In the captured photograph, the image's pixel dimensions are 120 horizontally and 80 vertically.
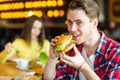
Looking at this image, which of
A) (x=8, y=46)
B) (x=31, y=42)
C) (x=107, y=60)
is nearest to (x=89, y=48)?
(x=107, y=60)

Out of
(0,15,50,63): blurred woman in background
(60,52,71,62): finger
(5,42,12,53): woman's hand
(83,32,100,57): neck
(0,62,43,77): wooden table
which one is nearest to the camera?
(60,52,71,62): finger

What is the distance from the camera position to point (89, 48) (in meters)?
1.97

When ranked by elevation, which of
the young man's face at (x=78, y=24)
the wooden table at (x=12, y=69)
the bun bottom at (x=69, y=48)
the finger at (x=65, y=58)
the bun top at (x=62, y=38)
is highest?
the young man's face at (x=78, y=24)

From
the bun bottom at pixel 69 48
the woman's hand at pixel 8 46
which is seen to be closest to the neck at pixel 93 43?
the bun bottom at pixel 69 48

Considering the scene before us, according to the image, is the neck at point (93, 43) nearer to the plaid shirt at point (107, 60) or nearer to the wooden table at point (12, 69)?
the plaid shirt at point (107, 60)

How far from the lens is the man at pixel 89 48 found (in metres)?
1.78

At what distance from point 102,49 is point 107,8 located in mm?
5794

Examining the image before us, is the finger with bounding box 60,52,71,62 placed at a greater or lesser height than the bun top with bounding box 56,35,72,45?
lesser

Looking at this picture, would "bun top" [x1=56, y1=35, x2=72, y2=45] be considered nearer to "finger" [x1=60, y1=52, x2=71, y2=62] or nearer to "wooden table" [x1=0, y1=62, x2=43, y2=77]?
"finger" [x1=60, y1=52, x2=71, y2=62]

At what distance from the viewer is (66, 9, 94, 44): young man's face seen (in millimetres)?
1819

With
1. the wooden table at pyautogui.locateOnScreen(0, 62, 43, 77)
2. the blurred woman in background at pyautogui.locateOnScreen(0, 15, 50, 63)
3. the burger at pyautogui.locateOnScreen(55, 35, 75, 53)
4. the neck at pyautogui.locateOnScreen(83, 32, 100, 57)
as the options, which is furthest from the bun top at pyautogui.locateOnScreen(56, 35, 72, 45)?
the blurred woman in background at pyautogui.locateOnScreen(0, 15, 50, 63)

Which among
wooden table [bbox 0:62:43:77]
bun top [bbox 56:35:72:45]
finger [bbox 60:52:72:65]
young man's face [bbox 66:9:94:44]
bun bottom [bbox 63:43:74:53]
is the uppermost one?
young man's face [bbox 66:9:94:44]

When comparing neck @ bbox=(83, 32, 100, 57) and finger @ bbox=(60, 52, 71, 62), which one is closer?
finger @ bbox=(60, 52, 71, 62)

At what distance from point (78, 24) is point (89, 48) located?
8.5 inches
